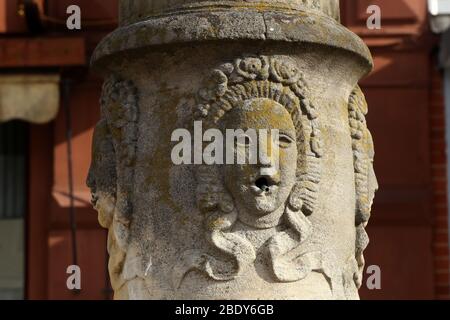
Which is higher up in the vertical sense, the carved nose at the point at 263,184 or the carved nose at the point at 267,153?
the carved nose at the point at 267,153

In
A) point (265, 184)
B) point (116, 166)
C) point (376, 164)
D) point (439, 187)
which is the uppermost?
point (376, 164)

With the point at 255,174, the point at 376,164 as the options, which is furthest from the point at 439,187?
the point at 255,174

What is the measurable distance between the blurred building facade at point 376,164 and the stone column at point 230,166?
3.70 m

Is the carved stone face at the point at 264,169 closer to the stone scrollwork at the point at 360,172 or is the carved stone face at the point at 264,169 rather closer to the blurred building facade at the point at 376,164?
the stone scrollwork at the point at 360,172

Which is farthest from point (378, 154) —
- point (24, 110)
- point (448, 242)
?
point (24, 110)

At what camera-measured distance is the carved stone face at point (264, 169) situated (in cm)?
399

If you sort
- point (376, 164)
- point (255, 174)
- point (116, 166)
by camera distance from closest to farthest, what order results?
point (255, 174) < point (116, 166) < point (376, 164)

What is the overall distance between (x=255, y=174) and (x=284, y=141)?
0.14 m

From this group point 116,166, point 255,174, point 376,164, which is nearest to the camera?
point 255,174

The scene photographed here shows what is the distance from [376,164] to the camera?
26.4 feet

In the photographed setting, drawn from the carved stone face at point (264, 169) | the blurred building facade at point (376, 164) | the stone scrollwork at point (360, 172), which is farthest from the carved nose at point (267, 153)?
the blurred building facade at point (376, 164)

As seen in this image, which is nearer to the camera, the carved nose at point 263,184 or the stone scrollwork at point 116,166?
the carved nose at point 263,184

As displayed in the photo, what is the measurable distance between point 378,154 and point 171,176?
4.14m

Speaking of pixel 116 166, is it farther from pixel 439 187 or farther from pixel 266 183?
pixel 439 187
